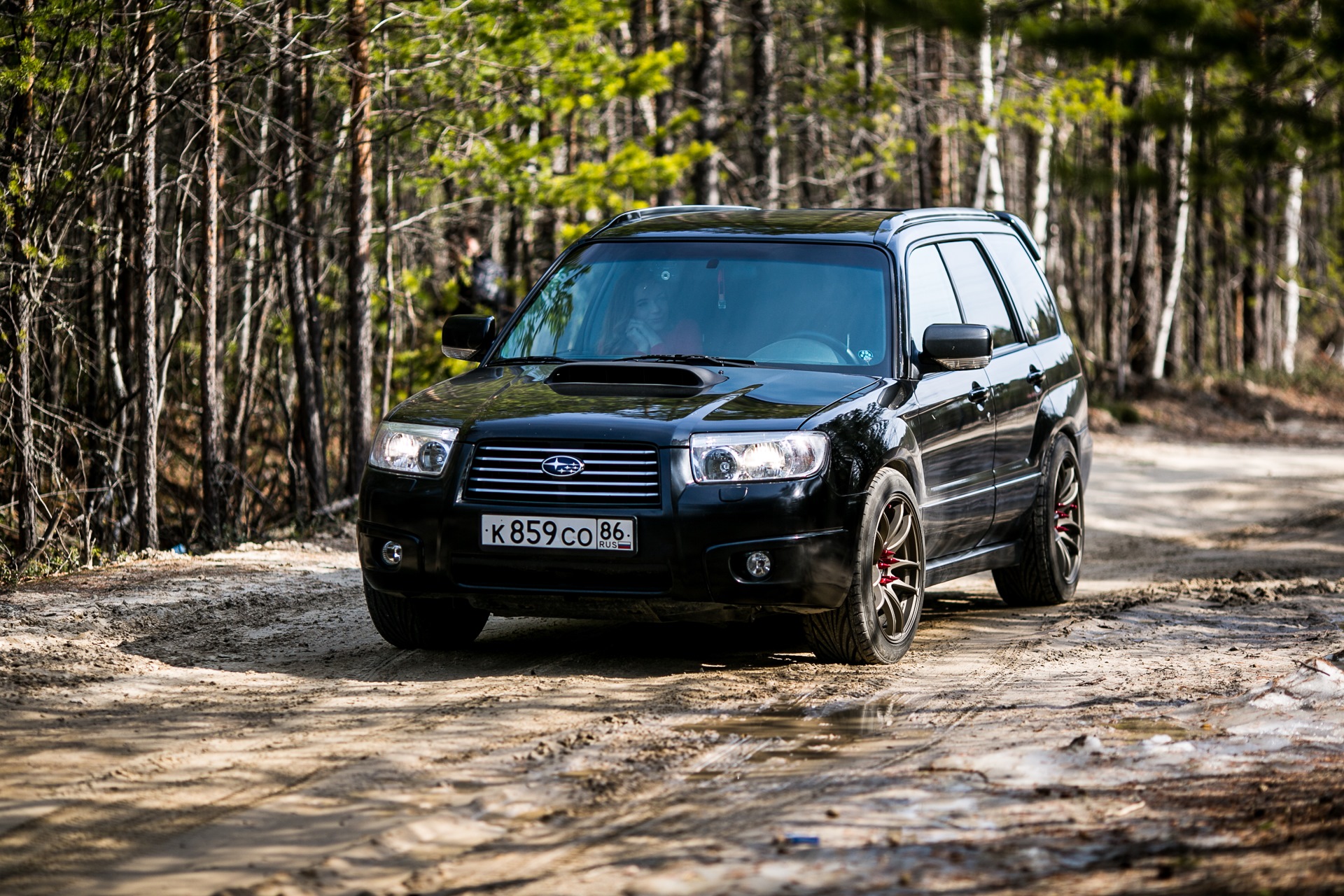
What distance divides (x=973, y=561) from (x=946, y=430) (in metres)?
0.83

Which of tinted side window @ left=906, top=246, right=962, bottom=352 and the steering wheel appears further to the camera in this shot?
tinted side window @ left=906, top=246, right=962, bottom=352

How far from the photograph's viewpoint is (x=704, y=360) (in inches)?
275

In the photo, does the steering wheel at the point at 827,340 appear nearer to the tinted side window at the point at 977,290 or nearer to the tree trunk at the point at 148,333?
the tinted side window at the point at 977,290

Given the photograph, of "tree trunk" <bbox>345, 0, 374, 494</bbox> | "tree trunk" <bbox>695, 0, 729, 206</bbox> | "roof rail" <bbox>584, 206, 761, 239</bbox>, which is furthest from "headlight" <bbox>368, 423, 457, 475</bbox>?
"tree trunk" <bbox>695, 0, 729, 206</bbox>

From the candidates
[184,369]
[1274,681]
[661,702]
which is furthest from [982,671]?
[184,369]

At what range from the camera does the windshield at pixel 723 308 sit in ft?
23.3

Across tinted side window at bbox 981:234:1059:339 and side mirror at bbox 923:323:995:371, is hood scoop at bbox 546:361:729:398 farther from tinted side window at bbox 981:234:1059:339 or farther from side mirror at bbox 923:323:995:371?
tinted side window at bbox 981:234:1059:339

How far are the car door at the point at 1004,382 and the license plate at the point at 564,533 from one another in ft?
8.77

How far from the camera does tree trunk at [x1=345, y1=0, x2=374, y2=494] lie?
1270cm

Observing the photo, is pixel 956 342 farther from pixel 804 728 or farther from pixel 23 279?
pixel 23 279

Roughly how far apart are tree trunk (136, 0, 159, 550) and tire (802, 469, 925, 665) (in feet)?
19.8

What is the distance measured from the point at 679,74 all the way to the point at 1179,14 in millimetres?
21790

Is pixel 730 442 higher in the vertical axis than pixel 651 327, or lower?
lower

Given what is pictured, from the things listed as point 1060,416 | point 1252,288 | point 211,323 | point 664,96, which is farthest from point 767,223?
point 1252,288
